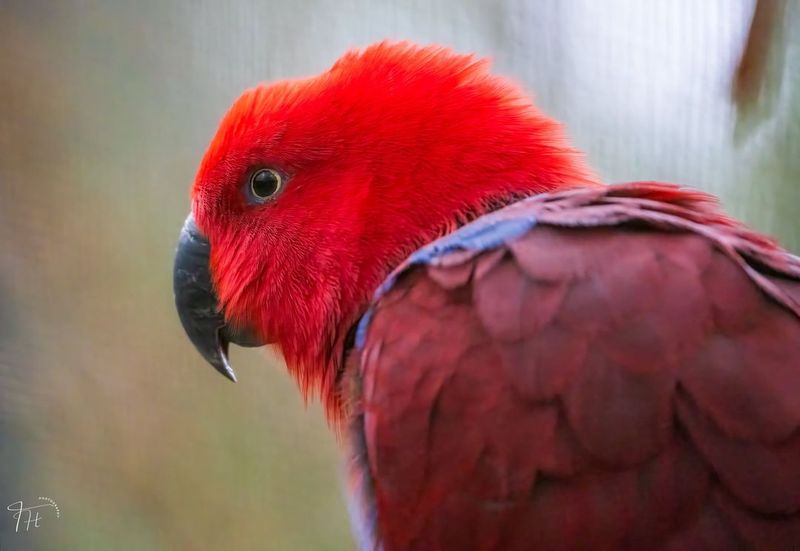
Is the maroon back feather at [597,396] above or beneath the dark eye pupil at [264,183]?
beneath

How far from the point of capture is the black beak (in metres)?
0.71

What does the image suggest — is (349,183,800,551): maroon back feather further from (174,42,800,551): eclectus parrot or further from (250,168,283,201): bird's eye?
(250,168,283,201): bird's eye

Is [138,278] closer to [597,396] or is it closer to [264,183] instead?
[264,183]

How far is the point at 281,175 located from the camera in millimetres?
670

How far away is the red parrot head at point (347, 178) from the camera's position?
61 centimetres

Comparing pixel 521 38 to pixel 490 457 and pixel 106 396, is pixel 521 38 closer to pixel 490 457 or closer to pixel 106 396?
pixel 490 457

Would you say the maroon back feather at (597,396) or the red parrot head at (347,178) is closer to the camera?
the maroon back feather at (597,396)

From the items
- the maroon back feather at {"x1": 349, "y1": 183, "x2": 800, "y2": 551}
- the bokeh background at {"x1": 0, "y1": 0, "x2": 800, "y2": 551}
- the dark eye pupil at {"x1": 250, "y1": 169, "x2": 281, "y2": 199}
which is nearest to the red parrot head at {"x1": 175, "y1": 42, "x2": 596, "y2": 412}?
the dark eye pupil at {"x1": 250, "y1": 169, "x2": 281, "y2": 199}

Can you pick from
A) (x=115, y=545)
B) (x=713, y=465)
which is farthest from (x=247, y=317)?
(x=115, y=545)

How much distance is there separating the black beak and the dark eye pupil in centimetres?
8

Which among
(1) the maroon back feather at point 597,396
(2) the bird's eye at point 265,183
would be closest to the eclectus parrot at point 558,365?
(1) the maroon back feather at point 597,396

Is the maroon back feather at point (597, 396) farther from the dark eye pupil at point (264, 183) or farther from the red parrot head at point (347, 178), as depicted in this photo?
the dark eye pupil at point (264, 183)

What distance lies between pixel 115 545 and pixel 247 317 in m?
0.69

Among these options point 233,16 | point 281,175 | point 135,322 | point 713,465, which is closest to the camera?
point 713,465
